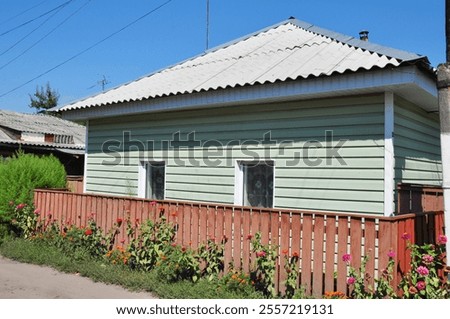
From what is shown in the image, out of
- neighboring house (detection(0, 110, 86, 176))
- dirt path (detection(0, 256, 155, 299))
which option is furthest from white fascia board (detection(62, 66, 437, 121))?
neighboring house (detection(0, 110, 86, 176))

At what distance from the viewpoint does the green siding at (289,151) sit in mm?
5840

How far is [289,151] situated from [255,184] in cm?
98

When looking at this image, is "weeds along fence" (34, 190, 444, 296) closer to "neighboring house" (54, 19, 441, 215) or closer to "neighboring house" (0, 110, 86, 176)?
"neighboring house" (54, 19, 441, 215)

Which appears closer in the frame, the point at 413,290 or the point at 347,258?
the point at 413,290

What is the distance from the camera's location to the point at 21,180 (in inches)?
343

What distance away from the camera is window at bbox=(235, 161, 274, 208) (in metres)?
7.05

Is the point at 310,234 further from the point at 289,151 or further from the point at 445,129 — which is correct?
the point at 289,151

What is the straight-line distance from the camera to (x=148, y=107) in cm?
814

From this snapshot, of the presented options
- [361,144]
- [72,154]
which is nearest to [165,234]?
[361,144]

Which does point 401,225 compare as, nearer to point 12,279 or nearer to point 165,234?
point 165,234

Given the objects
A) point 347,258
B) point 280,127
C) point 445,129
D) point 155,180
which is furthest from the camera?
point 155,180

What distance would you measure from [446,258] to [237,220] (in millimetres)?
2333

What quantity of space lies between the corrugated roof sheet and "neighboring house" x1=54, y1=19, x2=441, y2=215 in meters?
0.04

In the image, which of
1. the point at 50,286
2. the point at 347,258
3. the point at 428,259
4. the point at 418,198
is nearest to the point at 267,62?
the point at 418,198
